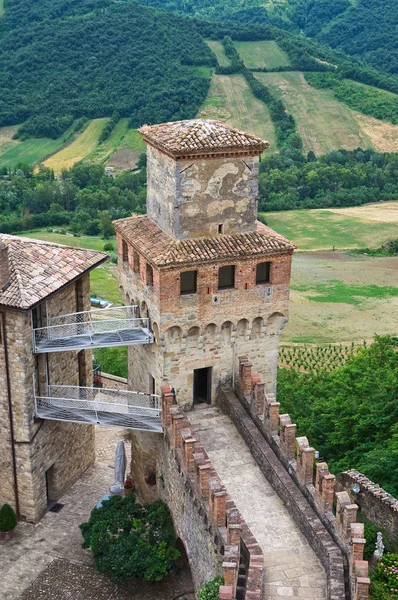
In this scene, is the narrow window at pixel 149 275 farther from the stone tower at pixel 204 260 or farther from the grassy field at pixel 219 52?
the grassy field at pixel 219 52

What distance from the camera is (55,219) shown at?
4365 inches

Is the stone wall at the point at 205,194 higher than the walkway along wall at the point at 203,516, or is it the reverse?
the stone wall at the point at 205,194

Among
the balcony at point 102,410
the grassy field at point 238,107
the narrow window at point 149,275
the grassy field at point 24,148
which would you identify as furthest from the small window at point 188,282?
the grassy field at point 238,107

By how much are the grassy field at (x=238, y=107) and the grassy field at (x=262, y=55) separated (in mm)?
10463

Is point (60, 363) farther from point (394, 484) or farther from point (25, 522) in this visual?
point (394, 484)

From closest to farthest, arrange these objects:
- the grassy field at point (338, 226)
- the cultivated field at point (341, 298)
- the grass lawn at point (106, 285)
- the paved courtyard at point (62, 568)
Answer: the paved courtyard at point (62, 568)
the cultivated field at point (341, 298)
the grass lawn at point (106, 285)
the grassy field at point (338, 226)

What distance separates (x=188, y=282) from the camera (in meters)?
29.4

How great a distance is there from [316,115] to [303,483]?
427ft

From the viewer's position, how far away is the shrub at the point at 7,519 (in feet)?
105

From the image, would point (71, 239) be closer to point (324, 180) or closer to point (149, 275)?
point (324, 180)

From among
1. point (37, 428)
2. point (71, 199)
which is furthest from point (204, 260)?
point (71, 199)

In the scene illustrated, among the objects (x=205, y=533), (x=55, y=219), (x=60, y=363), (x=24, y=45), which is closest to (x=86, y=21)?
(x=24, y=45)

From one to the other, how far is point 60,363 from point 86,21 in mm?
133118

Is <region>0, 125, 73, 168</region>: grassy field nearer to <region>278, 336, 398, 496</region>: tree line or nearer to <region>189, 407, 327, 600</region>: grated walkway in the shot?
<region>278, 336, 398, 496</region>: tree line
